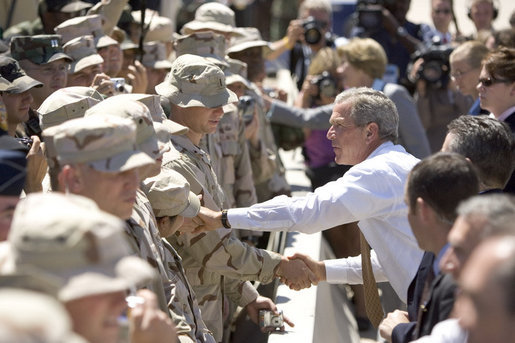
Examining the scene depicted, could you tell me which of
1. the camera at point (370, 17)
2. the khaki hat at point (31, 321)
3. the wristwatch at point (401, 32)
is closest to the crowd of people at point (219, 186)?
the khaki hat at point (31, 321)

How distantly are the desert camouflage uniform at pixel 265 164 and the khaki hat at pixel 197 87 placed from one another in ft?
7.45

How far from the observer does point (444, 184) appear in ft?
10.2

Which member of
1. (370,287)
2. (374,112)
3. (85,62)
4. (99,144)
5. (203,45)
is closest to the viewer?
(99,144)

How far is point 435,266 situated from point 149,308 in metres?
1.11

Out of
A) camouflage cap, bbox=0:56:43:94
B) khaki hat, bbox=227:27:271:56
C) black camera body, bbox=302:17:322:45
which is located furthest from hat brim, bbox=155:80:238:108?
black camera body, bbox=302:17:322:45

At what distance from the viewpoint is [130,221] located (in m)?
3.45

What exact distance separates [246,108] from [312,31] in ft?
9.10

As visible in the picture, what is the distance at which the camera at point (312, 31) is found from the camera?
946 centimetres

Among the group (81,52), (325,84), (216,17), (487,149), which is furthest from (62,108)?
(325,84)

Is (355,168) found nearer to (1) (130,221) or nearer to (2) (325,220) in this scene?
(2) (325,220)

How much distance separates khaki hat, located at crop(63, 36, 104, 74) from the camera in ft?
19.2

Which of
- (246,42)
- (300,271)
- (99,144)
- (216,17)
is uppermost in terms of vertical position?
(99,144)

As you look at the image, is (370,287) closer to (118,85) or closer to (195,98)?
(195,98)

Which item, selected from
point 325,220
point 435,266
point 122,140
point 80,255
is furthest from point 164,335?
point 325,220
